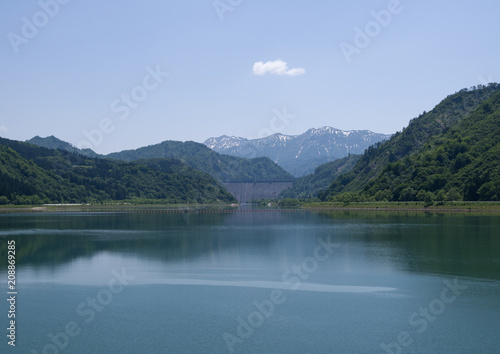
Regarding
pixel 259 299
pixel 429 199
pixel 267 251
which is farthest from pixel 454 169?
pixel 259 299

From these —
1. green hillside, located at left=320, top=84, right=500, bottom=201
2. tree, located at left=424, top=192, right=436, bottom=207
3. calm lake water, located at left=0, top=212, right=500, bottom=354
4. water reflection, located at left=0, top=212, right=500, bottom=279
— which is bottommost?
calm lake water, located at left=0, top=212, right=500, bottom=354

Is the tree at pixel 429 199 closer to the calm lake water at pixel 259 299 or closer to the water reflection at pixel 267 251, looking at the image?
the water reflection at pixel 267 251

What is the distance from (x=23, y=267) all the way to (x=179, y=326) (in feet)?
83.0

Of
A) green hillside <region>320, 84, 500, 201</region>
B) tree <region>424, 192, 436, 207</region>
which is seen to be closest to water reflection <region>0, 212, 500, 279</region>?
tree <region>424, 192, 436, 207</region>

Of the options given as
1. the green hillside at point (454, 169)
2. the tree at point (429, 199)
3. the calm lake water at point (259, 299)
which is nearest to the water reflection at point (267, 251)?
the calm lake water at point (259, 299)

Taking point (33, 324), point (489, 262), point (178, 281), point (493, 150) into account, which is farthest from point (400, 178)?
point (33, 324)

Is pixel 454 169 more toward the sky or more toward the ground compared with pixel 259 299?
more toward the sky

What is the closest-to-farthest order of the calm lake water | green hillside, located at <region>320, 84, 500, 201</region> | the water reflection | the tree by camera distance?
the calm lake water < the water reflection < green hillside, located at <region>320, 84, 500, 201</region> < the tree

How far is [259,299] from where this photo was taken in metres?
31.5

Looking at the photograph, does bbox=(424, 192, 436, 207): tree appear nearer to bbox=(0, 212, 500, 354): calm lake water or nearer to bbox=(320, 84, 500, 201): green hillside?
bbox=(320, 84, 500, 201): green hillside

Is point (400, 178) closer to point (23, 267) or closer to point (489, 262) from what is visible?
point (489, 262)

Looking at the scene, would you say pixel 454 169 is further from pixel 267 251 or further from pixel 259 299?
pixel 259 299

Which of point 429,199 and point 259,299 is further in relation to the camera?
point 429,199

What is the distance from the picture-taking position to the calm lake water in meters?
23.6
